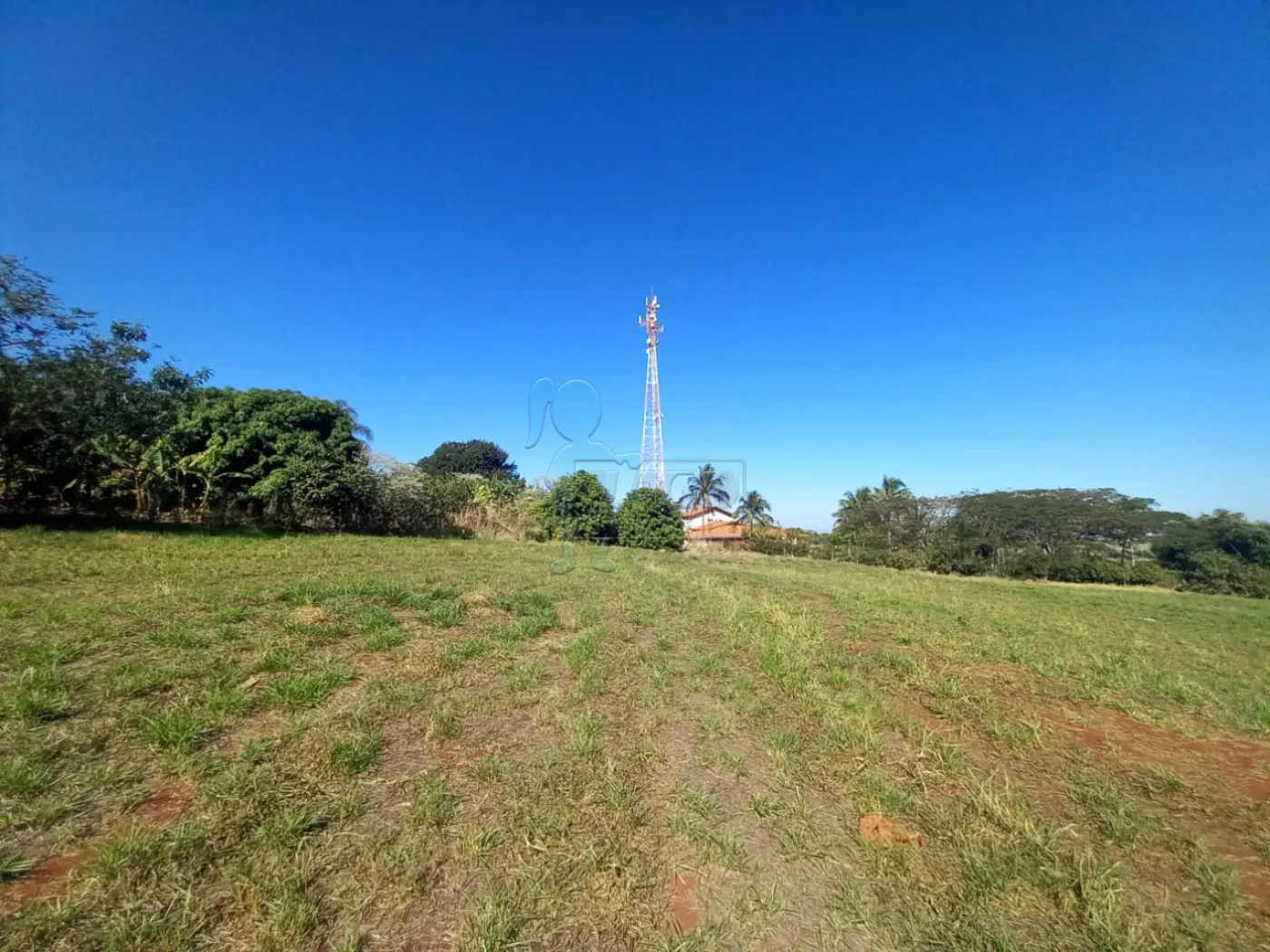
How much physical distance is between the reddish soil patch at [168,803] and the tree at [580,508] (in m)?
23.5

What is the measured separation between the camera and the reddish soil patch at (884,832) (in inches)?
97.6

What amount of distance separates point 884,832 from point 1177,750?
333 cm

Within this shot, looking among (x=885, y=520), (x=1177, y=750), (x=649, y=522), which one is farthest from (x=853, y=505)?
(x=1177, y=750)

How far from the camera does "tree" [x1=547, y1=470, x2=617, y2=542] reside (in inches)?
1037

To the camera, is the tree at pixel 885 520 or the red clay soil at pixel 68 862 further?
the tree at pixel 885 520

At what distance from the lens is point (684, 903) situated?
207 centimetres

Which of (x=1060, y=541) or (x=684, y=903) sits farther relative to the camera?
(x=1060, y=541)

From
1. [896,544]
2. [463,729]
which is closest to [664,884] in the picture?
[463,729]

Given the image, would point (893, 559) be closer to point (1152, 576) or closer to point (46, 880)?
point (1152, 576)

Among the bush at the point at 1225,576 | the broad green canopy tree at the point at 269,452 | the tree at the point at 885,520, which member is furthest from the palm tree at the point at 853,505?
the broad green canopy tree at the point at 269,452

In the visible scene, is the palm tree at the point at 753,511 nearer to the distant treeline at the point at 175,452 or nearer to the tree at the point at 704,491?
the tree at the point at 704,491

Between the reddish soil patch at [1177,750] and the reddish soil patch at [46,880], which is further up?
the reddish soil patch at [46,880]

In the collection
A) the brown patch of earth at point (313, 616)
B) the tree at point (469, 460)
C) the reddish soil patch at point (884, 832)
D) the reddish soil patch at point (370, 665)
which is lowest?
the reddish soil patch at point (884, 832)

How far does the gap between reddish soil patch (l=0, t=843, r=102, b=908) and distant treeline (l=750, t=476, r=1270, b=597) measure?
125ft
